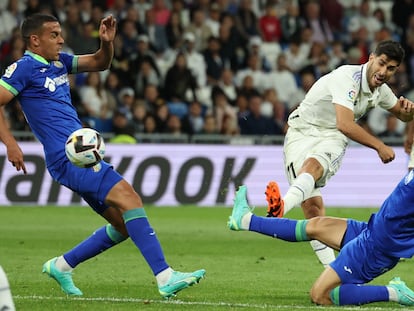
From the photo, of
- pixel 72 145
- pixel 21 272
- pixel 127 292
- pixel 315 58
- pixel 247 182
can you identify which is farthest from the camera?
pixel 315 58

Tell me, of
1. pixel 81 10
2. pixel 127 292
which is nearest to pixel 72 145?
pixel 127 292

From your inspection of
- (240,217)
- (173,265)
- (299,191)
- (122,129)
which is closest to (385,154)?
(299,191)

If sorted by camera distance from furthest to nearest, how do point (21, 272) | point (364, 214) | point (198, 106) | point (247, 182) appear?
point (198, 106) → point (247, 182) → point (364, 214) → point (21, 272)

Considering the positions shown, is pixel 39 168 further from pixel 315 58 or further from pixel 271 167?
pixel 315 58

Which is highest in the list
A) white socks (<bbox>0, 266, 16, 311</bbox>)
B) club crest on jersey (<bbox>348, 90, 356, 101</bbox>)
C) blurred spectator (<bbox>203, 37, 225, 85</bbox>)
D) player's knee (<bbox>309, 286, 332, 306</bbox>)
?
white socks (<bbox>0, 266, 16, 311</bbox>)

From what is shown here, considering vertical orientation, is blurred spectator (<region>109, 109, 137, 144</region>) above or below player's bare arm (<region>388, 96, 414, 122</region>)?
below

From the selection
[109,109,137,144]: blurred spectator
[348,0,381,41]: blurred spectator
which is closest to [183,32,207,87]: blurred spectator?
[109,109,137,144]: blurred spectator

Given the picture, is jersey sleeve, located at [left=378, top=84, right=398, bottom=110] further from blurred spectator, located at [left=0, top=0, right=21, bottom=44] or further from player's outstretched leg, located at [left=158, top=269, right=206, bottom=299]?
blurred spectator, located at [left=0, top=0, right=21, bottom=44]

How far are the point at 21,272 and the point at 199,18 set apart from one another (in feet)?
42.0

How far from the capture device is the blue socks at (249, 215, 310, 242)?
345 inches

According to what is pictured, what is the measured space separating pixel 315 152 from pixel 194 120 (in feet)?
35.1

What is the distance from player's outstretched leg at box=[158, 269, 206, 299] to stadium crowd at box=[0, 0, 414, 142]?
11502mm

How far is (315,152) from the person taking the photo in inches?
405

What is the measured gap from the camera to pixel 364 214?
1741cm
